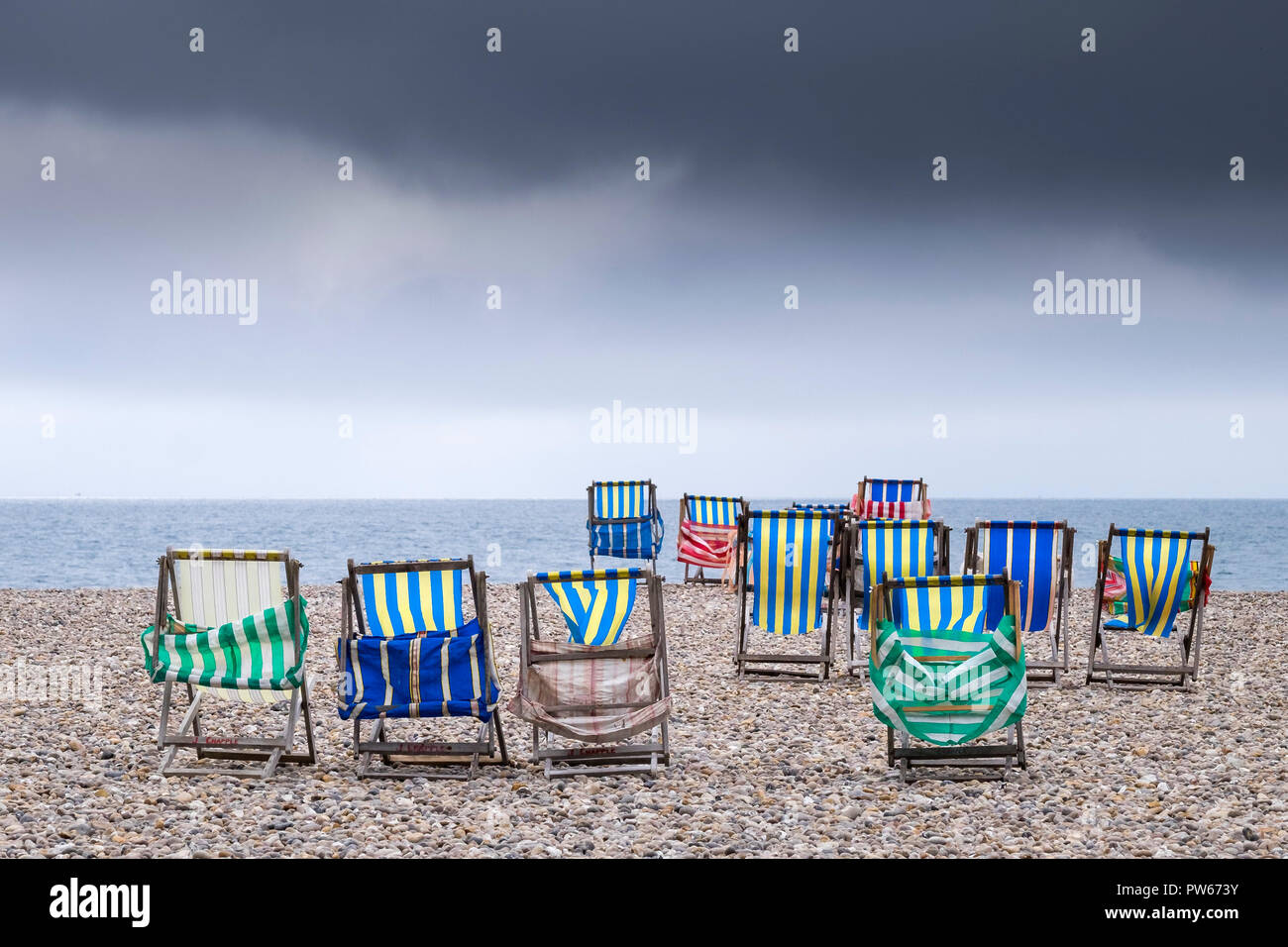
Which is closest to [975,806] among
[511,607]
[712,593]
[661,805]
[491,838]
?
[661,805]

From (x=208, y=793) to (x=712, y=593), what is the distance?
26.9 feet

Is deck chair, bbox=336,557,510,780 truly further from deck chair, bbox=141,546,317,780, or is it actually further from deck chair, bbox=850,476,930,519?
deck chair, bbox=850,476,930,519

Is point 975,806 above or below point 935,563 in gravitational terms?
below

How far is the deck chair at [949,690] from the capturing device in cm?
460

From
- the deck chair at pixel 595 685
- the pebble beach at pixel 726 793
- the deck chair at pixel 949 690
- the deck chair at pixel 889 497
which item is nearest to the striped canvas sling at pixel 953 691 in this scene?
the deck chair at pixel 949 690

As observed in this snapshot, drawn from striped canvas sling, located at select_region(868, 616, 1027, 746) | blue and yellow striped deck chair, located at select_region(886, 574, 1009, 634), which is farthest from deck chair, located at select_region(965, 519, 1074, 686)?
striped canvas sling, located at select_region(868, 616, 1027, 746)

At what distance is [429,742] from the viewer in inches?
193

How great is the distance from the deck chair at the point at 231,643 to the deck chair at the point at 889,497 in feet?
26.2

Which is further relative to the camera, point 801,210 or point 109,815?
point 801,210

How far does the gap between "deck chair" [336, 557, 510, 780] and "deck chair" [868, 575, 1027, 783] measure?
174cm

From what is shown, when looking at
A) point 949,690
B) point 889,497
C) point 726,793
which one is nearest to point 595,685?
point 726,793

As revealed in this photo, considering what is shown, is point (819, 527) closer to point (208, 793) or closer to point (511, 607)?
point (208, 793)

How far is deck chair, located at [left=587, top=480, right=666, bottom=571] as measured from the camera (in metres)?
13.2

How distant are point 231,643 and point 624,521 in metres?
8.66
